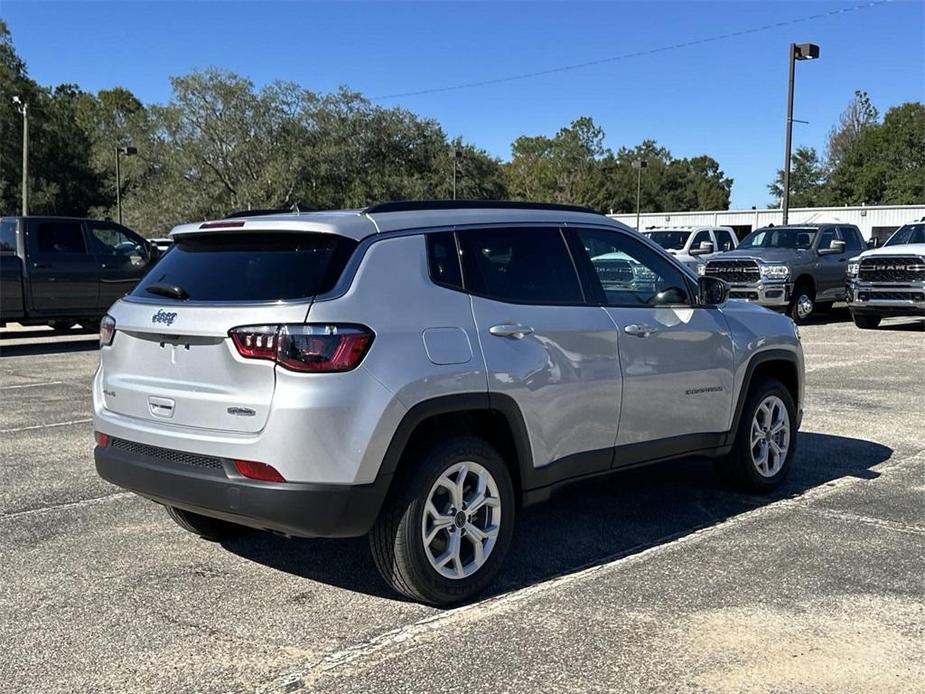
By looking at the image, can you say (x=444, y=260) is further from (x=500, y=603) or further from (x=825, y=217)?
(x=825, y=217)

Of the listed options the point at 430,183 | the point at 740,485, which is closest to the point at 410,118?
the point at 430,183

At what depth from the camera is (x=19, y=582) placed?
14.8 ft

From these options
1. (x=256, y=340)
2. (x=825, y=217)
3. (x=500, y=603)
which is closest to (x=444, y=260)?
(x=256, y=340)

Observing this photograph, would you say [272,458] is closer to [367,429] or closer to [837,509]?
[367,429]

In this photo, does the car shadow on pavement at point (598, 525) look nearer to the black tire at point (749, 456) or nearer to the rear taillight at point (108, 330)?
the black tire at point (749, 456)

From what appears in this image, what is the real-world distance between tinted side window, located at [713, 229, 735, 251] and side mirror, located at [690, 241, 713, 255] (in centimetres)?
183

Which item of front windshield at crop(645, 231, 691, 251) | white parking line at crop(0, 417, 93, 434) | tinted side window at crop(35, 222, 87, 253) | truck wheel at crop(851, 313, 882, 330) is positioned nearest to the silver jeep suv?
white parking line at crop(0, 417, 93, 434)

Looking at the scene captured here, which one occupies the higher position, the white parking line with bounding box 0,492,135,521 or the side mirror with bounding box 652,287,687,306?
the side mirror with bounding box 652,287,687,306

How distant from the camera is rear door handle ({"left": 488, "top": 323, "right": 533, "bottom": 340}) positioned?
4355mm

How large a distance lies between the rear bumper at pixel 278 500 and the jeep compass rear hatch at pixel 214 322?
219mm

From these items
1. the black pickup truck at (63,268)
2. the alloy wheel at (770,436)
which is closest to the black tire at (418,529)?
the alloy wheel at (770,436)

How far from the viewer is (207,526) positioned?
16.8ft

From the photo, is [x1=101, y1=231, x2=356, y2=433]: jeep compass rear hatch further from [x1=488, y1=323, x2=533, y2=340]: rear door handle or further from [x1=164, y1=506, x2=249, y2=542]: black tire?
[x1=164, y1=506, x2=249, y2=542]: black tire

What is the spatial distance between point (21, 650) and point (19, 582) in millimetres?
849
